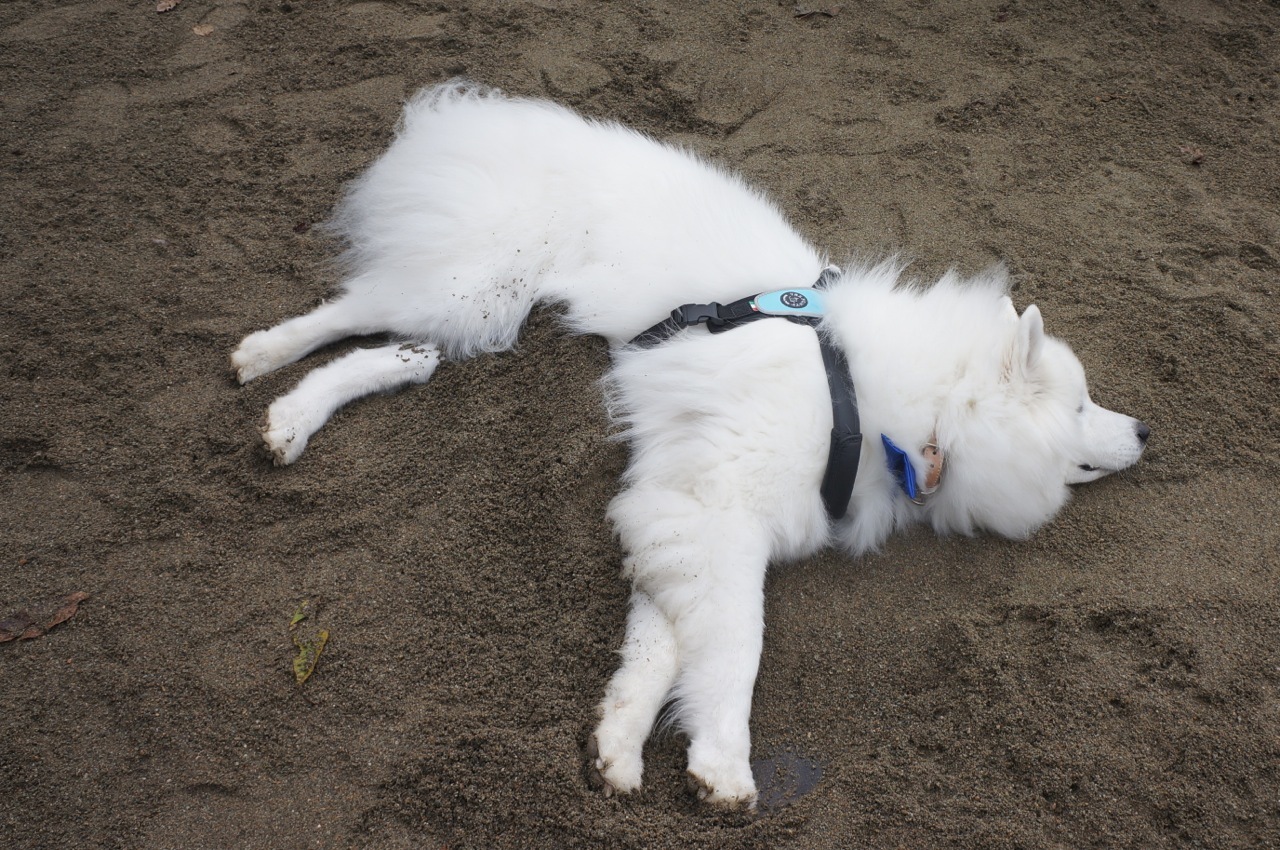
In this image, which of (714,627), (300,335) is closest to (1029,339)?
(714,627)

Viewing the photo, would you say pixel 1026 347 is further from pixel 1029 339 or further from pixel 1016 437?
pixel 1016 437

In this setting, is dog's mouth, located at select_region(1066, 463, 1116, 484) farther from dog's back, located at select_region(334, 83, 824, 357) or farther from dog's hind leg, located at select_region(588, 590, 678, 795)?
dog's hind leg, located at select_region(588, 590, 678, 795)

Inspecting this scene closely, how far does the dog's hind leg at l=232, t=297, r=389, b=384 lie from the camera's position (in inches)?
97.1

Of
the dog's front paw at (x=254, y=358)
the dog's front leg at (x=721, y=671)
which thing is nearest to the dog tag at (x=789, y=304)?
the dog's front leg at (x=721, y=671)

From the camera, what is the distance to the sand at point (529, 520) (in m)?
1.74

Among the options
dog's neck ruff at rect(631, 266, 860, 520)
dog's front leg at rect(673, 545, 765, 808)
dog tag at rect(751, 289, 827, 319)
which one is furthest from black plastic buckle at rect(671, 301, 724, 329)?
dog's front leg at rect(673, 545, 765, 808)

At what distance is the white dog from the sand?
0.36 feet

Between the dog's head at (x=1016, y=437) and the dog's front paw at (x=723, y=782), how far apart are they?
100 cm

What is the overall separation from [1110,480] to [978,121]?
1989mm

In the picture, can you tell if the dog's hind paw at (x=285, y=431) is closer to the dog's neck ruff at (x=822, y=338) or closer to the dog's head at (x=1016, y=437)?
the dog's neck ruff at (x=822, y=338)

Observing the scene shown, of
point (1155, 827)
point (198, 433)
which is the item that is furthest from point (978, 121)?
point (198, 433)

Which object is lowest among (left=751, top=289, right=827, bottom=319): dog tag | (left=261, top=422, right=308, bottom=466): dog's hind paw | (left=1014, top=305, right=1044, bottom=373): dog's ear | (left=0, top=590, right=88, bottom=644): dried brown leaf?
(left=0, top=590, right=88, bottom=644): dried brown leaf

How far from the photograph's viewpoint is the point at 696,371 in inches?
86.7

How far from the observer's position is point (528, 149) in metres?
2.56
